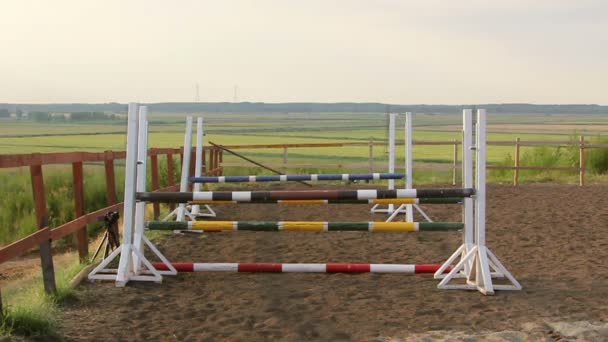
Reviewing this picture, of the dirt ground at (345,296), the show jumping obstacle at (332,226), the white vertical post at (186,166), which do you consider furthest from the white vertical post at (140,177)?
the white vertical post at (186,166)

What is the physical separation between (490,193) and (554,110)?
406 ft

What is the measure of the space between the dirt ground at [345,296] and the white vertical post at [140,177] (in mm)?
383

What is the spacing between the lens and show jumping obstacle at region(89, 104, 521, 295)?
5.47 metres

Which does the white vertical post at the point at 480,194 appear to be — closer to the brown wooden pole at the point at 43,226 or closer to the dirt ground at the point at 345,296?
the dirt ground at the point at 345,296

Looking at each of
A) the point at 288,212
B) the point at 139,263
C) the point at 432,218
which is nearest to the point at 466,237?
the point at 139,263

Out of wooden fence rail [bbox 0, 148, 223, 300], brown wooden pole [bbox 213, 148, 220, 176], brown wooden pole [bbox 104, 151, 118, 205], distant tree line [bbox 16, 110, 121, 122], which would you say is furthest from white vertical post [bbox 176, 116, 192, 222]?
distant tree line [bbox 16, 110, 121, 122]

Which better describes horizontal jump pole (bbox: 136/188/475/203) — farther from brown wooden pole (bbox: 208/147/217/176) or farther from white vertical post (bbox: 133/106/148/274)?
brown wooden pole (bbox: 208/147/217/176)

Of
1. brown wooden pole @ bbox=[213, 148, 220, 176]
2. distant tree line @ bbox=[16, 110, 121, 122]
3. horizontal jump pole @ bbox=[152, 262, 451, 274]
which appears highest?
distant tree line @ bbox=[16, 110, 121, 122]

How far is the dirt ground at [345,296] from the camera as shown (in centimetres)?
436

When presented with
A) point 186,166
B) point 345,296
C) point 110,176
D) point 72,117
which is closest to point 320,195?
point 345,296

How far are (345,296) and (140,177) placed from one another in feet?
6.97

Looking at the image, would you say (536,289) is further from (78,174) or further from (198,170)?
(198,170)

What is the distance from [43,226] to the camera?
5.09 metres

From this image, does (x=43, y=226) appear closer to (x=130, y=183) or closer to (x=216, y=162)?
(x=130, y=183)
